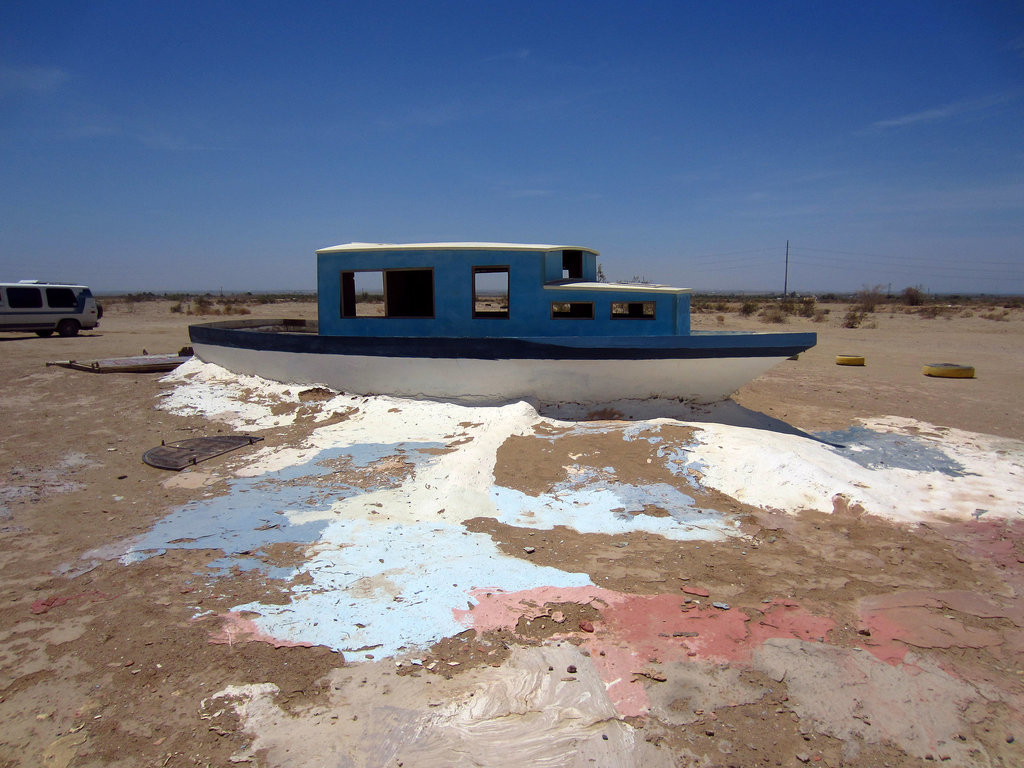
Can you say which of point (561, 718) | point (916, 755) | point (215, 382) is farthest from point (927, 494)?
point (215, 382)

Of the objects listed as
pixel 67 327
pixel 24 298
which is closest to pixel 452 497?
pixel 24 298

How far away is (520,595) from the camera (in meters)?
4.85

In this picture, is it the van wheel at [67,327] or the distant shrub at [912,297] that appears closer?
the van wheel at [67,327]

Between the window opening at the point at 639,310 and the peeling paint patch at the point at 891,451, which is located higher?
the window opening at the point at 639,310

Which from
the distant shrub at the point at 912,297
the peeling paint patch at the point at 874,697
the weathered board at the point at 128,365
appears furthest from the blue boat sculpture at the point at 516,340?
the distant shrub at the point at 912,297

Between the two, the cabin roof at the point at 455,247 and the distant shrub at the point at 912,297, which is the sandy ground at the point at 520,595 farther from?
the distant shrub at the point at 912,297

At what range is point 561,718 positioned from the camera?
11.5 feet

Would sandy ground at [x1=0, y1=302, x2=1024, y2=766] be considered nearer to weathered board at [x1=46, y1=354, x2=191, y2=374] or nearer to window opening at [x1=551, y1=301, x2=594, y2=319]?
window opening at [x1=551, y1=301, x2=594, y2=319]

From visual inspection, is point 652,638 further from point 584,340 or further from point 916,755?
point 584,340

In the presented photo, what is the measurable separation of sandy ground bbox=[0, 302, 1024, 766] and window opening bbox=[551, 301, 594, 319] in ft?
5.69

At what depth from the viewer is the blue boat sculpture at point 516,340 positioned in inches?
367

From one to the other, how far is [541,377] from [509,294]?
157 cm

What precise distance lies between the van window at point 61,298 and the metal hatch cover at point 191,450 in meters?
18.5

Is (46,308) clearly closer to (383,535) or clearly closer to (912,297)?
(383,535)
